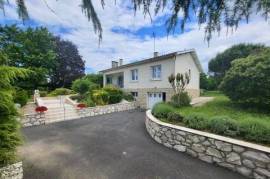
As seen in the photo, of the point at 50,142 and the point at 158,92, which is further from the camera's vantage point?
the point at 158,92

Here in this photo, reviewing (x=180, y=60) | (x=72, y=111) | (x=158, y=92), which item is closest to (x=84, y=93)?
(x=72, y=111)

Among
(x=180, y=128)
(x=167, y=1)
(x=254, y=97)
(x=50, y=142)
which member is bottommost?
(x=50, y=142)

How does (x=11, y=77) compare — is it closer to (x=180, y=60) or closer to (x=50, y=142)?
(x=50, y=142)

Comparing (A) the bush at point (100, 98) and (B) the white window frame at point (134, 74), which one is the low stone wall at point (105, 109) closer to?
(A) the bush at point (100, 98)

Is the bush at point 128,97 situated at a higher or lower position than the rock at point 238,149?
higher

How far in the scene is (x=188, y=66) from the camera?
54.1 ft

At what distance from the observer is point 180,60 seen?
15.2m

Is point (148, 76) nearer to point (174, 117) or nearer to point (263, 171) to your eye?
point (174, 117)

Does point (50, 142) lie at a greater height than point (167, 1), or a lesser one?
lesser

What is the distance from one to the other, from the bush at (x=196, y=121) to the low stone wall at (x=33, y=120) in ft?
32.5

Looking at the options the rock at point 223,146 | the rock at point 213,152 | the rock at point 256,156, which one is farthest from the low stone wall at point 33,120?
the rock at point 256,156

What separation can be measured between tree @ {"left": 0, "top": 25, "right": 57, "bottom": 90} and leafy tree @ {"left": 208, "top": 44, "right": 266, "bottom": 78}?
29.5 meters

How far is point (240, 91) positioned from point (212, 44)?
9903 mm

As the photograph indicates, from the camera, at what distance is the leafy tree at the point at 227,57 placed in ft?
87.1
